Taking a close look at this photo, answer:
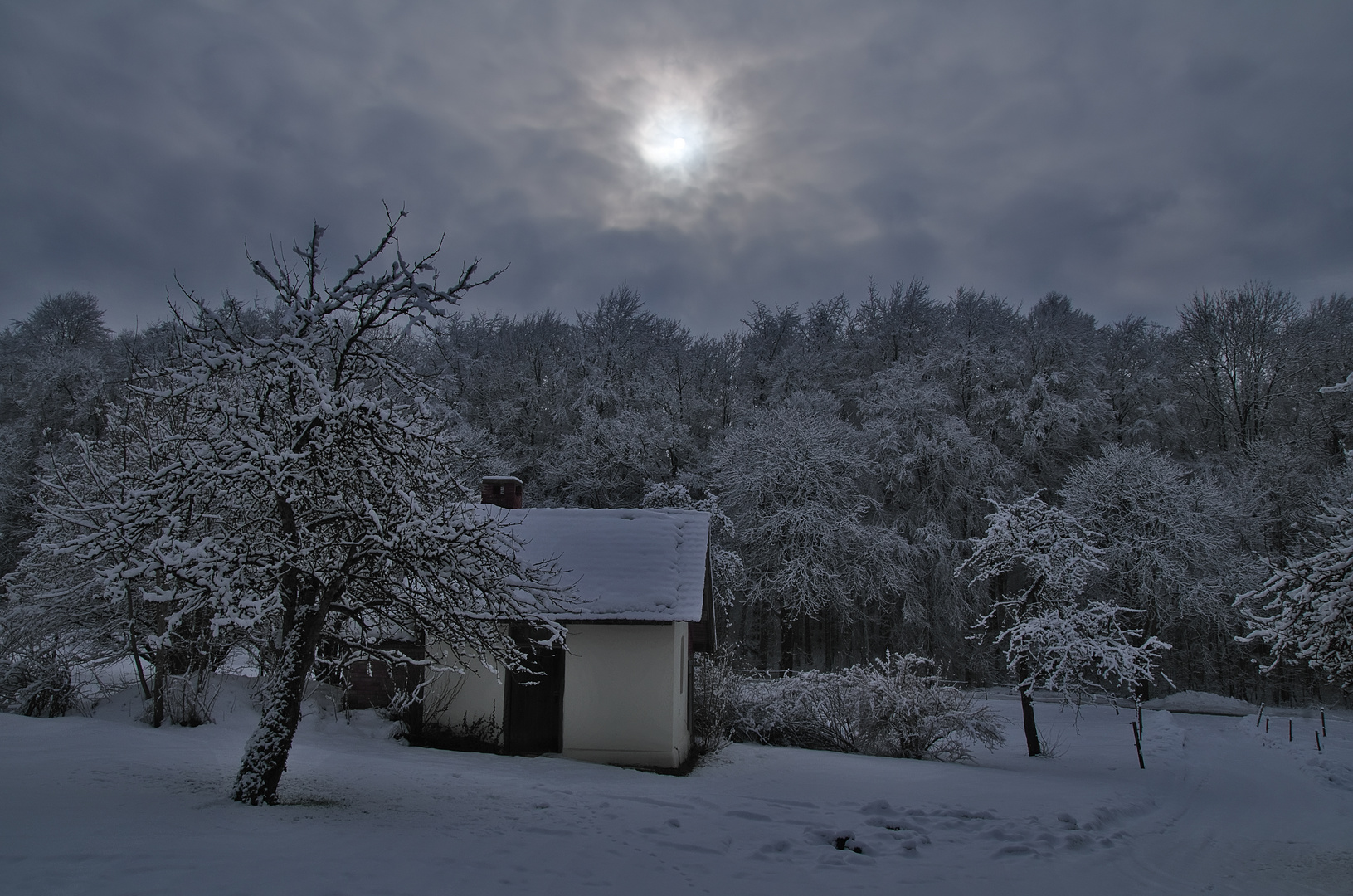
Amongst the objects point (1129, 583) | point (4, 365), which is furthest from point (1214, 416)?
point (4, 365)

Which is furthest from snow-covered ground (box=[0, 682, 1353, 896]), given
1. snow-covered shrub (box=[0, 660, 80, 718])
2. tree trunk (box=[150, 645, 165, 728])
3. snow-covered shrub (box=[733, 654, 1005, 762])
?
snow-covered shrub (box=[733, 654, 1005, 762])

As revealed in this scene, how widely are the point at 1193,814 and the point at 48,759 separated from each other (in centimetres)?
1677

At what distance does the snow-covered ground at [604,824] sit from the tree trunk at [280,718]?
30 cm

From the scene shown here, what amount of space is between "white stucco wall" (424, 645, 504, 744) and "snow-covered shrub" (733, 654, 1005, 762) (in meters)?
6.63

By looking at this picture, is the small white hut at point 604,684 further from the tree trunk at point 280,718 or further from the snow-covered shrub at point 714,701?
the tree trunk at point 280,718

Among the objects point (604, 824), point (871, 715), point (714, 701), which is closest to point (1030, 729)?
point (871, 715)

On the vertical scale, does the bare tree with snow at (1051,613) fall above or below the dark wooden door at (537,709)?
above

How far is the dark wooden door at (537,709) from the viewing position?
45.6ft

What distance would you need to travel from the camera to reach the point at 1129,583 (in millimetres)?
27844

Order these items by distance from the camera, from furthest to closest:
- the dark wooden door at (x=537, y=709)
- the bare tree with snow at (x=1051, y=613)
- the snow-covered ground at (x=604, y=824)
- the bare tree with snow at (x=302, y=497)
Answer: the bare tree with snow at (x=1051, y=613)
the dark wooden door at (x=537, y=709)
the bare tree with snow at (x=302, y=497)
the snow-covered ground at (x=604, y=824)

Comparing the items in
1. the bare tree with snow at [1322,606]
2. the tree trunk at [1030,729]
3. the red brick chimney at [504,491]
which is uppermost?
the red brick chimney at [504,491]

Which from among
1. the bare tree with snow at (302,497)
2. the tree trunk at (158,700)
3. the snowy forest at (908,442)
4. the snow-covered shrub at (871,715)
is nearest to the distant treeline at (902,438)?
the snowy forest at (908,442)

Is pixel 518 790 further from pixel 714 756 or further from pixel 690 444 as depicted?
pixel 690 444

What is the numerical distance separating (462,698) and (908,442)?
73.0 ft
